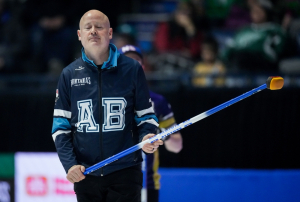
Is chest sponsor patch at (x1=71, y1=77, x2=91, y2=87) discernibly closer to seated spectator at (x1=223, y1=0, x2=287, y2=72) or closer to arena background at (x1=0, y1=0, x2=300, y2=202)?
arena background at (x1=0, y1=0, x2=300, y2=202)

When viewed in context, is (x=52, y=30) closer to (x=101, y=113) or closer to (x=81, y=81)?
(x=81, y=81)

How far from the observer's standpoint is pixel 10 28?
291 inches

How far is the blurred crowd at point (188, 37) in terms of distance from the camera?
Result: 580 cm

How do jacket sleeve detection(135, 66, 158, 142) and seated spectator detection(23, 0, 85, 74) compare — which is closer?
jacket sleeve detection(135, 66, 158, 142)

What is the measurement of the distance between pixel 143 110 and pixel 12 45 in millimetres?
5334

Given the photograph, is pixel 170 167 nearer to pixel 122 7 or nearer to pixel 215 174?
pixel 215 174

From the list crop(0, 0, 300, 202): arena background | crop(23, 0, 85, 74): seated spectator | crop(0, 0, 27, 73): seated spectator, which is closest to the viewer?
crop(0, 0, 300, 202): arena background

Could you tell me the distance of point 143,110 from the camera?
254 cm

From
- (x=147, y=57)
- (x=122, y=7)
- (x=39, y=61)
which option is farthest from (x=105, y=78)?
(x=122, y=7)

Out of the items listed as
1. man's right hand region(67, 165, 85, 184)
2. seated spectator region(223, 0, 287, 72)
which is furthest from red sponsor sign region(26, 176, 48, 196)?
seated spectator region(223, 0, 287, 72)

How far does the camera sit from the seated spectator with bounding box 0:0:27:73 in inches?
279

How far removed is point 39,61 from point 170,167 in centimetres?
318

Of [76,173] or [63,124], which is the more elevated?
[63,124]

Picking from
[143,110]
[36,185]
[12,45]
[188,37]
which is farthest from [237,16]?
[143,110]
